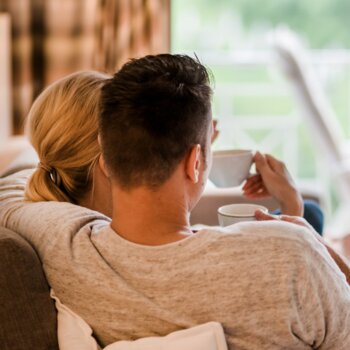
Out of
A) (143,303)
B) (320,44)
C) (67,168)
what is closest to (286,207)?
(67,168)

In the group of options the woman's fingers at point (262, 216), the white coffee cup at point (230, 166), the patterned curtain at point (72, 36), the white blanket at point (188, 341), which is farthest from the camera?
the patterned curtain at point (72, 36)

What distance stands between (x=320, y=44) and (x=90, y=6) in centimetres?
368

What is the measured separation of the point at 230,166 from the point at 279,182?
0.17m

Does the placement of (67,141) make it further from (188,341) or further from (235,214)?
(188,341)

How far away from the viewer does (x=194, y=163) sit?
1.01m

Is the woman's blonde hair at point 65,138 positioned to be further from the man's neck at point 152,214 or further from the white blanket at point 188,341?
the white blanket at point 188,341

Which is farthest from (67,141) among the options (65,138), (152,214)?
(152,214)

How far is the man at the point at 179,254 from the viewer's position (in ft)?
3.19

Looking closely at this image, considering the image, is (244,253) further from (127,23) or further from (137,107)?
(127,23)

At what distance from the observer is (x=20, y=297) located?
104cm

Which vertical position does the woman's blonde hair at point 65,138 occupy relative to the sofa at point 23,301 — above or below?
above

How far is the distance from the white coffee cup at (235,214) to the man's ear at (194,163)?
0.31m

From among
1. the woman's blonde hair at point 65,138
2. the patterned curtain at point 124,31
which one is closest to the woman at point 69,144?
the woman's blonde hair at point 65,138

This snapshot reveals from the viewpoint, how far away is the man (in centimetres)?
97
